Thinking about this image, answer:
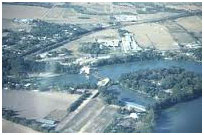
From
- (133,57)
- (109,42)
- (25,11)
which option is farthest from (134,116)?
(25,11)

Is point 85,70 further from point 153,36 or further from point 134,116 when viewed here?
point 153,36

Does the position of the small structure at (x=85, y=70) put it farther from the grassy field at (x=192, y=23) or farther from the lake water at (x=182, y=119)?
the grassy field at (x=192, y=23)

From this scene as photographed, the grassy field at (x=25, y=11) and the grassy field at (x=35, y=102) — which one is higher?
the grassy field at (x=25, y=11)

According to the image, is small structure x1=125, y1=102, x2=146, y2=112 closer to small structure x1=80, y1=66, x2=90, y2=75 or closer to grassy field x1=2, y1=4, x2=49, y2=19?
small structure x1=80, y1=66, x2=90, y2=75

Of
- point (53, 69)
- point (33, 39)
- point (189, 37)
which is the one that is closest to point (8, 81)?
point (53, 69)

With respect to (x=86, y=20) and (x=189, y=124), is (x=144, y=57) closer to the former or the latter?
(x=86, y=20)

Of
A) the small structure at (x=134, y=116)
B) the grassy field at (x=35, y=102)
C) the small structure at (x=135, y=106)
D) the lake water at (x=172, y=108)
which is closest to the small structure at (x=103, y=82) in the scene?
the lake water at (x=172, y=108)

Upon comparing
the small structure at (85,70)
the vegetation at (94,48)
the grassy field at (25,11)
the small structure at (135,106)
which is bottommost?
the small structure at (135,106)

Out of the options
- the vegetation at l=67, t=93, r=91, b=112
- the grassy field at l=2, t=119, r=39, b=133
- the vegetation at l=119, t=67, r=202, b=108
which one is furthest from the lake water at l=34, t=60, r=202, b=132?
the grassy field at l=2, t=119, r=39, b=133
